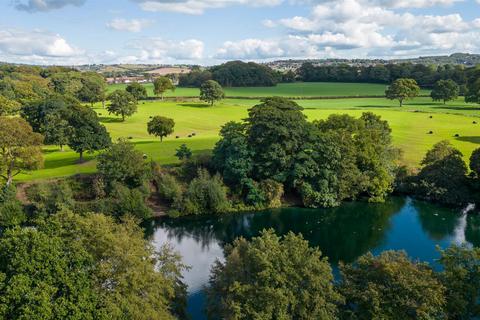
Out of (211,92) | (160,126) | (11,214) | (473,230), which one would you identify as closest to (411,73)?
(211,92)

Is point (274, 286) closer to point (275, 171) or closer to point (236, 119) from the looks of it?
point (275, 171)

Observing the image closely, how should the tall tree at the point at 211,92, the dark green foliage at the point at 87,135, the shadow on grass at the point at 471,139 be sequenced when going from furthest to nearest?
the tall tree at the point at 211,92
the shadow on grass at the point at 471,139
the dark green foliage at the point at 87,135

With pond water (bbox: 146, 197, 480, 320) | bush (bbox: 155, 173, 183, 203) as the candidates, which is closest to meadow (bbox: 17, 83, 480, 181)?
bush (bbox: 155, 173, 183, 203)

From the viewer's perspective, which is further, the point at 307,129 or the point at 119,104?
the point at 119,104

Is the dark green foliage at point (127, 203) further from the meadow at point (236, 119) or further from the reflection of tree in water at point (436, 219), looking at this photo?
the reflection of tree in water at point (436, 219)

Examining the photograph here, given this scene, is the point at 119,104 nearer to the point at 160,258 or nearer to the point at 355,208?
the point at 355,208

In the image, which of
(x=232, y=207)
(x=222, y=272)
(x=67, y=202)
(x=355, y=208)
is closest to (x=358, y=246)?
(x=355, y=208)

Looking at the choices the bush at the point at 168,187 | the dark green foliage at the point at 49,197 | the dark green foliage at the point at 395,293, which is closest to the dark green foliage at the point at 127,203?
the bush at the point at 168,187
